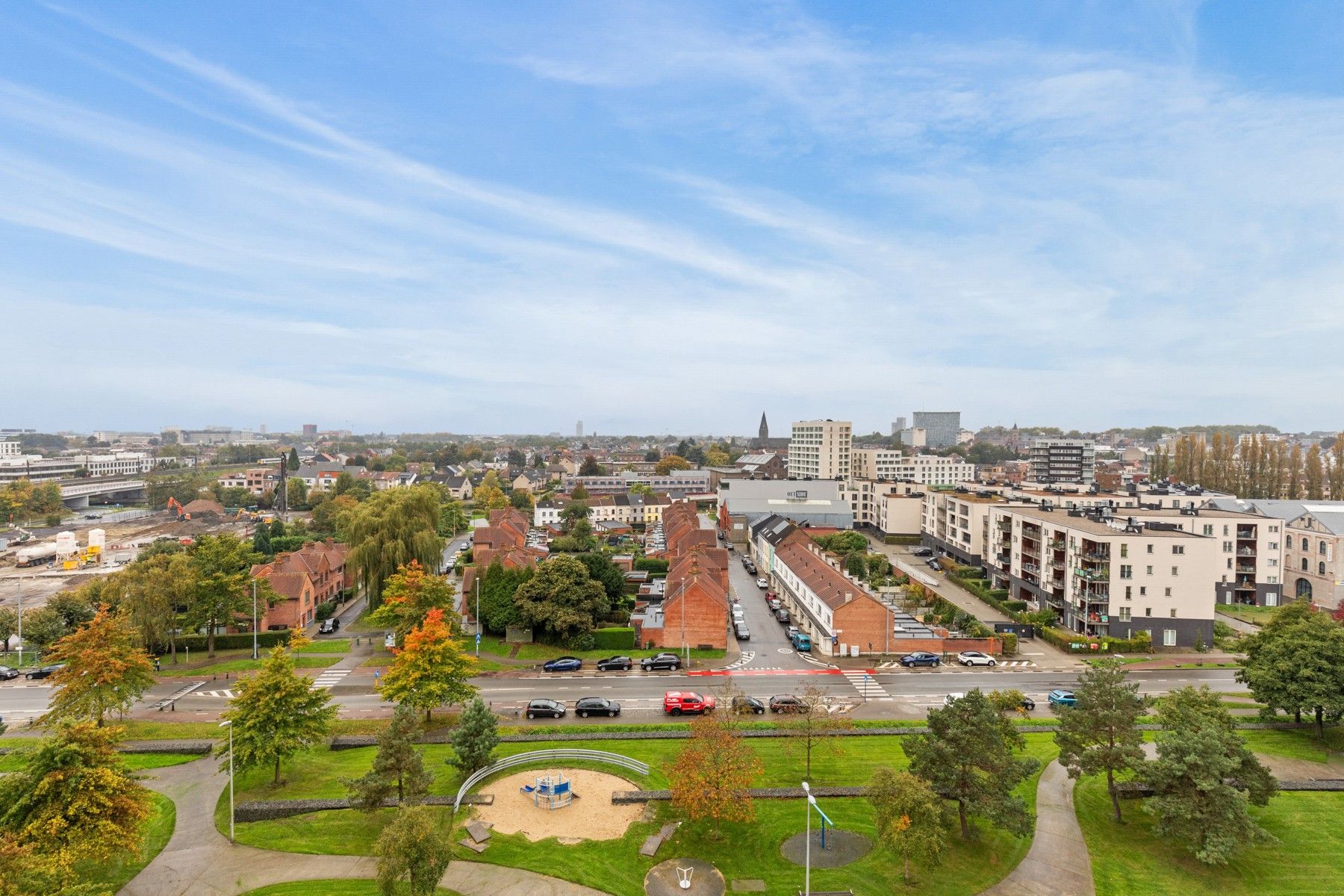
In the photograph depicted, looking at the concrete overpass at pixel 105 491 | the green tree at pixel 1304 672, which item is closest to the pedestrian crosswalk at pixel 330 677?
the green tree at pixel 1304 672

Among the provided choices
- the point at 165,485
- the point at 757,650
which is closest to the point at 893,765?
the point at 757,650

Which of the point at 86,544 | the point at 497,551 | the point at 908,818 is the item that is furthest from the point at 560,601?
the point at 86,544

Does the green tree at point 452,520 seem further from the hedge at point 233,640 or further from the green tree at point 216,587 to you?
the green tree at point 216,587

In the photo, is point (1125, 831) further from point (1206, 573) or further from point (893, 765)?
point (1206, 573)

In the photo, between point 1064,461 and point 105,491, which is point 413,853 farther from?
point 1064,461

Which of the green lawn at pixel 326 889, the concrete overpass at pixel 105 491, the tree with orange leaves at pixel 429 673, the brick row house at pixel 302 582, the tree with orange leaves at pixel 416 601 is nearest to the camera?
the green lawn at pixel 326 889

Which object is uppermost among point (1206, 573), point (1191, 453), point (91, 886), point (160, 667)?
point (1191, 453)
